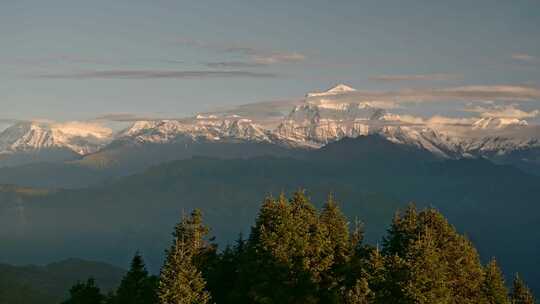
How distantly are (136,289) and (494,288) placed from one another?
52332 millimetres

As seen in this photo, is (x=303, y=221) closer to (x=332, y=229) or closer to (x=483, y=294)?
(x=332, y=229)

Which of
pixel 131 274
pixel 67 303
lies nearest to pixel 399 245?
pixel 131 274

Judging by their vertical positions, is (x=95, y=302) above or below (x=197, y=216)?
below

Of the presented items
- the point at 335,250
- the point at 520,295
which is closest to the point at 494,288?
the point at 520,295

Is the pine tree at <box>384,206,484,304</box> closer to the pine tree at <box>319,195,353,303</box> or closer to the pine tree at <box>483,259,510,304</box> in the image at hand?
the pine tree at <box>483,259,510,304</box>

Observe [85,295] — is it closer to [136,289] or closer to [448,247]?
[136,289]

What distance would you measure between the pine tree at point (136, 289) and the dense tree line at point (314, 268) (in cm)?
14

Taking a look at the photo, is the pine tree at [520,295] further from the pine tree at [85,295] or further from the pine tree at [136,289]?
the pine tree at [85,295]

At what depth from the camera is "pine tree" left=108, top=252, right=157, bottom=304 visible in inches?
4063

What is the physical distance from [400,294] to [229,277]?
38.5m

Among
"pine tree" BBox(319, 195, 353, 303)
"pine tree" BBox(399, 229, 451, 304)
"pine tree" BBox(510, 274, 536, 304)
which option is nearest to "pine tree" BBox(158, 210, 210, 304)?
"pine tree" BBox(319, 195, 353, 303)

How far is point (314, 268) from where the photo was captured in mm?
96188

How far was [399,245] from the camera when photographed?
335ft

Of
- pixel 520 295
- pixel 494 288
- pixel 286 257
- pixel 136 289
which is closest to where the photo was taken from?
pixel 286 257
